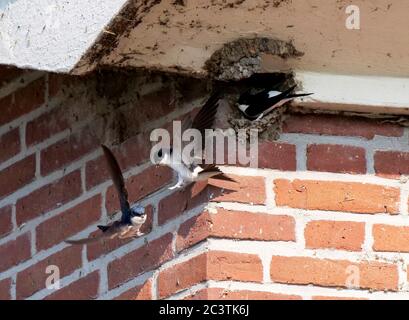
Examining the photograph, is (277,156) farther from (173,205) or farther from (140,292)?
(140,292)

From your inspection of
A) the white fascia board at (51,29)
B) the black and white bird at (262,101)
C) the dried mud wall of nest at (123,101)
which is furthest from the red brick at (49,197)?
the black and white bird at (262,101)

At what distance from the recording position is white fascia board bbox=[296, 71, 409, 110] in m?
3.80

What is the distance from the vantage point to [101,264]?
3918mm

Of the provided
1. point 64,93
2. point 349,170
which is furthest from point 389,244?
point 64,93

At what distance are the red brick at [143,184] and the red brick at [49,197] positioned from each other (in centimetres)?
15

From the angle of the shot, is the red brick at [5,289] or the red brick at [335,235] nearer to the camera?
the red brick at [335,235]

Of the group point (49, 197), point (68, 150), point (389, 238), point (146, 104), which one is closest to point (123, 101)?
point (146, 104)

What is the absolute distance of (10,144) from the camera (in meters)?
4.33

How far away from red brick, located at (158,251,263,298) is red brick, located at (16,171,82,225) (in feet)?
1.77

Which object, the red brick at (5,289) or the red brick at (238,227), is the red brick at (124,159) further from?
the red brick at (5,289)

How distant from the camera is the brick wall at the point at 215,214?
3.64 metres

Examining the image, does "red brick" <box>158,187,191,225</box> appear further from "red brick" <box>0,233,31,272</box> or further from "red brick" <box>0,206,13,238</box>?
"red brick" <box>0,206,13,238</box>

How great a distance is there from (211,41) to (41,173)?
75 cm
